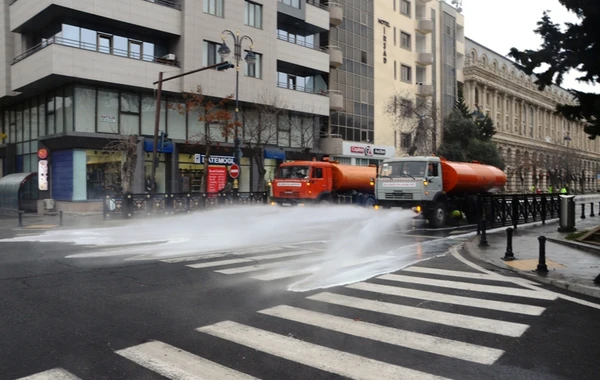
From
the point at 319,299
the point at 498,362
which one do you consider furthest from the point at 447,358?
the point at 319,299

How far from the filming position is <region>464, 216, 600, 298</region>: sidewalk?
8.03 meters

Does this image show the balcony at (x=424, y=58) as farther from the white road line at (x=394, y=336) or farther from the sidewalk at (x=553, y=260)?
the white road line at (x=394, y=336)

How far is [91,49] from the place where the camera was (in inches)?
1089

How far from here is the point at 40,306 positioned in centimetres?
643

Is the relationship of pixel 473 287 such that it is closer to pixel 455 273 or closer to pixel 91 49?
pixel 455 273

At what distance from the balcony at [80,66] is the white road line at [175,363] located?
2491 cm

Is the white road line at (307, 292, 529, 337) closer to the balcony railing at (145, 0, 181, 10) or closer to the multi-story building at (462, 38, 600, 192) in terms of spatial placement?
the balcony railing at (145, 0, 181, 10)

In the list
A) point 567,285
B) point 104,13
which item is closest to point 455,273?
point 567,285

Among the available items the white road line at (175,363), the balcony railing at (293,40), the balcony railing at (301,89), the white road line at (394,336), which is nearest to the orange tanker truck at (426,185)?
the white road line at (394,336)

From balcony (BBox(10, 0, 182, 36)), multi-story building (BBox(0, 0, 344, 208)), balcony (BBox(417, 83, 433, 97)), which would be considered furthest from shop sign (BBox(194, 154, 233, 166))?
balcony (BBox(417, 83, 433, 97))

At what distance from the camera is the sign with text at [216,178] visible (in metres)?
33.6

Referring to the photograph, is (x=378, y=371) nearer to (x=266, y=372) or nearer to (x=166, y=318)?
(x=266, y=372)

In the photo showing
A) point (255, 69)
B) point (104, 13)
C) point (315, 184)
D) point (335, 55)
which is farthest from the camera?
point (335, 55)

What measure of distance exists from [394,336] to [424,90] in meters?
52.3
